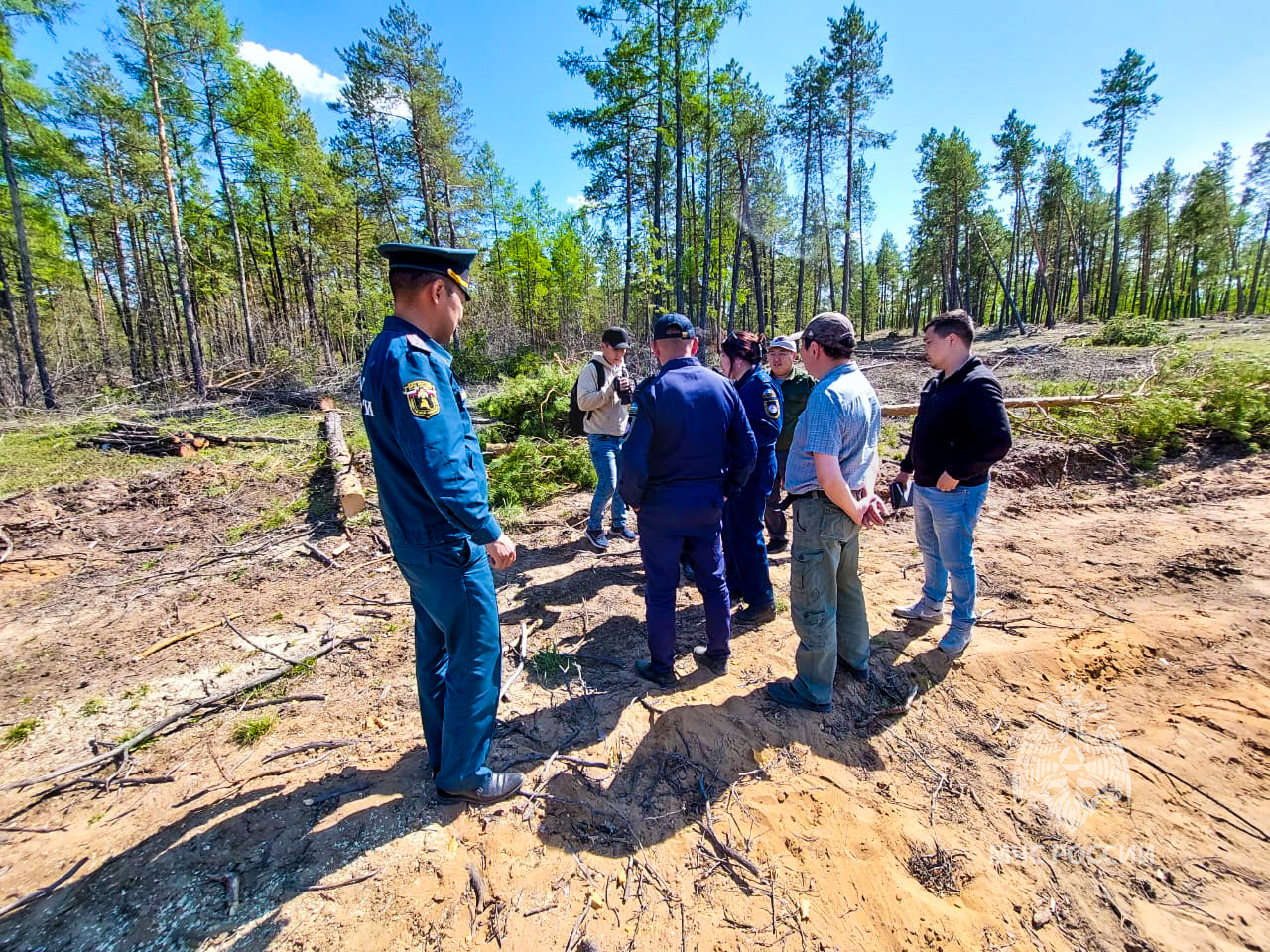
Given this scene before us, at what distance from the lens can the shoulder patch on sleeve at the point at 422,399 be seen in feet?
6.49

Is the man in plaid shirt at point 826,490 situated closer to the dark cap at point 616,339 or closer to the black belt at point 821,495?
the black belt at point 821,495

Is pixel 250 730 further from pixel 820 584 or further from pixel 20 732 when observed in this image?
pixel 820 584

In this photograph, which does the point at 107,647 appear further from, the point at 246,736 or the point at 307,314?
the point at 307,314

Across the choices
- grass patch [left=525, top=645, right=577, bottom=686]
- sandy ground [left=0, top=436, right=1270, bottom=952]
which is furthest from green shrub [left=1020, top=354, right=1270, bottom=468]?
grass patch [left=525, top=645, right=577, bottom=686]

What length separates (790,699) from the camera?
311cm

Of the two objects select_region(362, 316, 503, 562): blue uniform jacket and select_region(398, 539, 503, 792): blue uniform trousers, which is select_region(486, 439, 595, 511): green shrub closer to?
select_region(398, 539, 503, 792): blue uniform trousers

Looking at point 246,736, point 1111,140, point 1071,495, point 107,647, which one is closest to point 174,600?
point 107,647

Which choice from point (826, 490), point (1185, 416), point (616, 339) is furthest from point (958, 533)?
point (1185, 416)

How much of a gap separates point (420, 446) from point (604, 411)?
342 centimetres

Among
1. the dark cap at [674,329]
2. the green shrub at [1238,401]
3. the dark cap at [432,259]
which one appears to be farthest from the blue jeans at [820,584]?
the green shrub at [1238,401]

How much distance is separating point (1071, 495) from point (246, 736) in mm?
9090

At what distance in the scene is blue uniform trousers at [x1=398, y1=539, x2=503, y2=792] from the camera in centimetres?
218

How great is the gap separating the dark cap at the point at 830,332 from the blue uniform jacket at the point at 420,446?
1.94m

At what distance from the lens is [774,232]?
1150 inches
